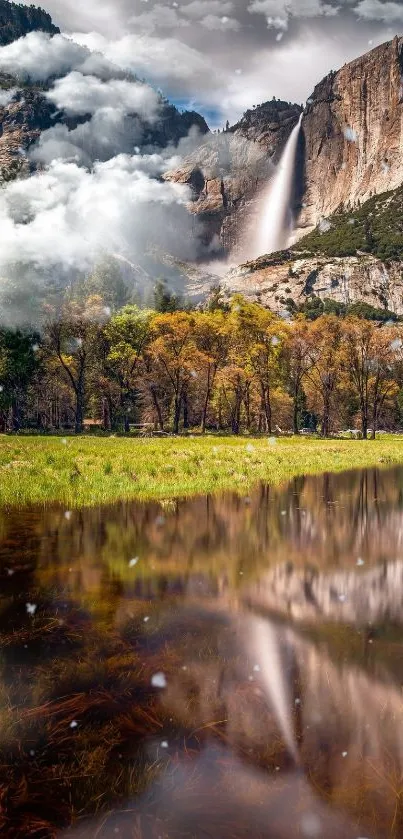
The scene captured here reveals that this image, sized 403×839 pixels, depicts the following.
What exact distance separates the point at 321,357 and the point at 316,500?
51337 mm

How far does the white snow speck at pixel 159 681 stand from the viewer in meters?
3.82

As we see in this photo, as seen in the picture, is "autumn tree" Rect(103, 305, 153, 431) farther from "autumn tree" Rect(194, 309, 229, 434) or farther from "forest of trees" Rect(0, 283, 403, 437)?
"autumn tree" Rect(194, 309, 229, 434)

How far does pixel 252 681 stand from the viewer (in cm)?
398

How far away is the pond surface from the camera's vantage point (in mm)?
2672

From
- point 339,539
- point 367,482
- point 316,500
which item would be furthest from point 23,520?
point 367,482

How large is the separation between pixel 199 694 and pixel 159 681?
0.35 m

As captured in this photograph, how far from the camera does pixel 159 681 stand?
12.7ft

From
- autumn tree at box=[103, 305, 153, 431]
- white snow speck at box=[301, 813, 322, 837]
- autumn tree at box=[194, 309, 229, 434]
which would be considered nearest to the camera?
white snow speck at box=[301, 813, 322, 837]

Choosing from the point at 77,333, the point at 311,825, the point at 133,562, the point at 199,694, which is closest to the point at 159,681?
the point at 199,694

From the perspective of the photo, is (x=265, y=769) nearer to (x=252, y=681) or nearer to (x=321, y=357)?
(x=252, y=681)

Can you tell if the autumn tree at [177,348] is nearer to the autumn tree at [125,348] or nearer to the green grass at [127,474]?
the autumn tree at [125,348]

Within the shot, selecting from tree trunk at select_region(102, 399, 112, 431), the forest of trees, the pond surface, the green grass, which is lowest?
the pond surface

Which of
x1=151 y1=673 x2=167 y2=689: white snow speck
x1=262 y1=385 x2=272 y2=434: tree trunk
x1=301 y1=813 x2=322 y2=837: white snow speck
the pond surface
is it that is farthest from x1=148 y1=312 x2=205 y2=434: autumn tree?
x1=301 y1=813 x2=322 y2=837: white snow speck

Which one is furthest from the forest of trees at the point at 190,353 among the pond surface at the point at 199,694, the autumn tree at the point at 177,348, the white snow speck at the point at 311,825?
the white snow speck at the point at 311,825
